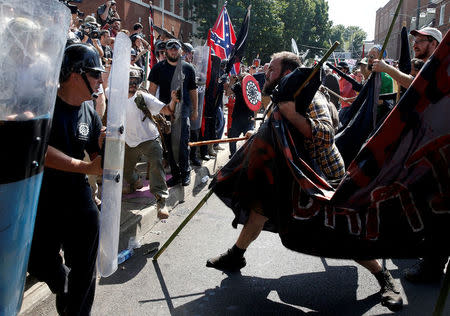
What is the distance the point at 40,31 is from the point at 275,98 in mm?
1816

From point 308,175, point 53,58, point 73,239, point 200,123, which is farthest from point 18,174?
point 200,123

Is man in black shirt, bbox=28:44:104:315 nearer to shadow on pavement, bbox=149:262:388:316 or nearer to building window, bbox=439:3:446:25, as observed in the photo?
shadow on pavement, bbox=149:262:388:316

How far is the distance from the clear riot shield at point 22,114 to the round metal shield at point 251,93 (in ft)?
16.1

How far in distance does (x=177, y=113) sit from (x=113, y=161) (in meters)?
2.93

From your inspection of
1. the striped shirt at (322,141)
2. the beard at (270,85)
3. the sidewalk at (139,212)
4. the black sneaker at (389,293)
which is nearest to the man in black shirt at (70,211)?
the sidewalk at (139,212)

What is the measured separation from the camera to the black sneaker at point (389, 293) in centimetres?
296

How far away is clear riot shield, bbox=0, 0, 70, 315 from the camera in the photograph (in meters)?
1.25

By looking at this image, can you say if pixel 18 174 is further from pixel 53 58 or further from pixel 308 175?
pixel 308 175

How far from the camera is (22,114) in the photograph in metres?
1.30

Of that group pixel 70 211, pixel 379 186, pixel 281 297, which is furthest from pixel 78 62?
pixel 281 297

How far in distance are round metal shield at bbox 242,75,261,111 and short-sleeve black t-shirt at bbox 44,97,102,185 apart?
3.92 meters

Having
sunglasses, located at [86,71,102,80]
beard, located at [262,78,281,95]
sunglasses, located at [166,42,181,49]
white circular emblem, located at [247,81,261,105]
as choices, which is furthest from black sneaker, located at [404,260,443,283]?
sunglasses, located at [166,42,181,49]

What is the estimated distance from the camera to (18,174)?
131 centimetres

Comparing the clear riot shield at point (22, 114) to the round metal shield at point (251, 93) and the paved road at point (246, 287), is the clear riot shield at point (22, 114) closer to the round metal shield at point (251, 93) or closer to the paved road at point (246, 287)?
the paved road at point (246, 287)
